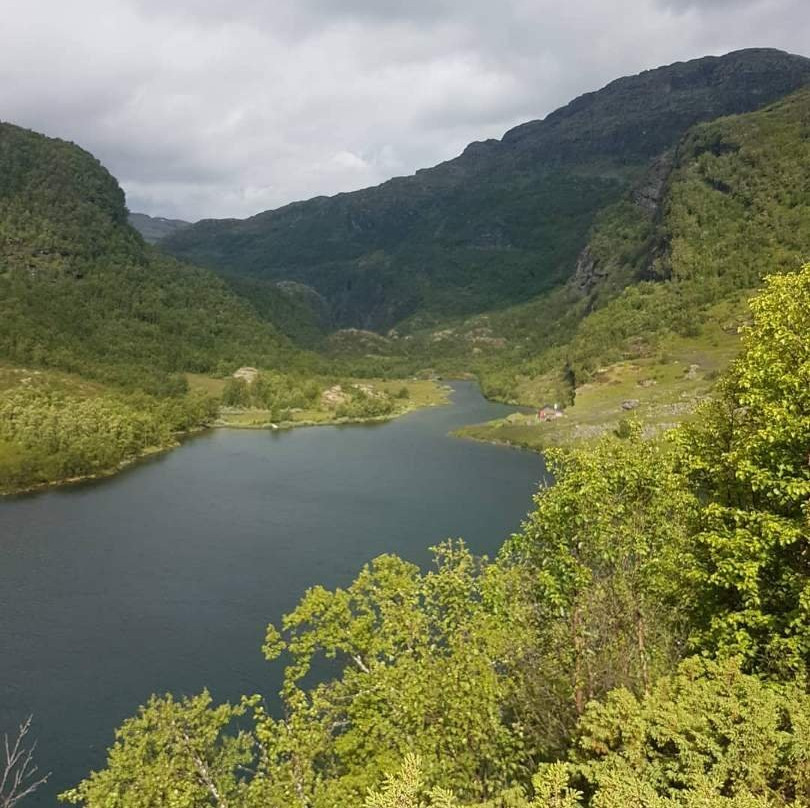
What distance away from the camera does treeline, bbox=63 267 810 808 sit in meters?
16.0

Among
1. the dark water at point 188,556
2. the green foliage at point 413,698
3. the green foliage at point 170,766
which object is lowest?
the dark water at point 188,556

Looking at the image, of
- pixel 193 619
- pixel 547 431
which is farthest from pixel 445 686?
pixel 547 431

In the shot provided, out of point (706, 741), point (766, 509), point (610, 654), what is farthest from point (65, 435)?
point (706, 741)

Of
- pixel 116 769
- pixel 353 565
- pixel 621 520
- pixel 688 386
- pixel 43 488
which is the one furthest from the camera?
pixel 688 386

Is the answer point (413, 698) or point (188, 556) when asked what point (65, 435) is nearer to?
point (188, 556)

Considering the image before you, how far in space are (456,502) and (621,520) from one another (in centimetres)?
8949

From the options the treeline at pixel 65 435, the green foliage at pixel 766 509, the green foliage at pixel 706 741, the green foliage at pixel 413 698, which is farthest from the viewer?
the treeline at pixel 65 435

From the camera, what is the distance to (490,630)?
2677 centimetres

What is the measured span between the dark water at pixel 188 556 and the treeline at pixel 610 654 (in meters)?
30.7

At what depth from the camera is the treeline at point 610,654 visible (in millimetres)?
15984

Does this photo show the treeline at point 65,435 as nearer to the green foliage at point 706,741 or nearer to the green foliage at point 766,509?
the green foliage at point 766,509

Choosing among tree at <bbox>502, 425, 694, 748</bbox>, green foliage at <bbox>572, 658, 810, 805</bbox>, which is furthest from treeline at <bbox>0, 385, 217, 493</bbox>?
green foliage at <bbox>572, 658, 810, 805</bbox>

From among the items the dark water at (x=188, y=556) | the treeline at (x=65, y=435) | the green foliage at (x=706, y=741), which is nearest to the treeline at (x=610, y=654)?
the green foliage at (x=706, y=741)

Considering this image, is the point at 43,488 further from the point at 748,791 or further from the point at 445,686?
the point at 748,791
